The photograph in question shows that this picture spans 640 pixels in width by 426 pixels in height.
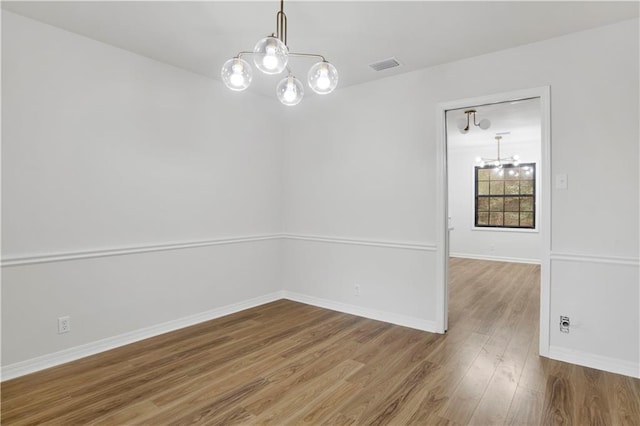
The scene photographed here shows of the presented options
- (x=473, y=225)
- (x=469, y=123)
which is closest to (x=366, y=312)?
(x=469, y=123)

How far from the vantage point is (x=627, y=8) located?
7.88 ft

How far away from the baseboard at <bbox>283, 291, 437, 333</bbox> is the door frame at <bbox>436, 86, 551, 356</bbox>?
0.15 meters

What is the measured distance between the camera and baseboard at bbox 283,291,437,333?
3521 millimetres

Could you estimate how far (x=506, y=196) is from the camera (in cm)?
775

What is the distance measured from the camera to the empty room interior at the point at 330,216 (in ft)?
7.64

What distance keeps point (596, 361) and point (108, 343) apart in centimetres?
398

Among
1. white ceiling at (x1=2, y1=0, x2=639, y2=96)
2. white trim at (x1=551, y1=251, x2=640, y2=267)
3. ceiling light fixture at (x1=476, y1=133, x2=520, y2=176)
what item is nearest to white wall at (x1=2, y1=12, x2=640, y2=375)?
white trim at (x1=551, y1=251, x2=640, y2=267)

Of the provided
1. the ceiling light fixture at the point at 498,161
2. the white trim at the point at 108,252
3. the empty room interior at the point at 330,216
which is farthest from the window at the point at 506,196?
the white trim at the point at 108,252

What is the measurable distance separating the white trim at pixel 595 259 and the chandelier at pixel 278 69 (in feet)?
7.63

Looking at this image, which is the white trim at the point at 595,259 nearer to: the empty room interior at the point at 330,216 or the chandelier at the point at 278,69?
the empty room interior at the point at 330,216

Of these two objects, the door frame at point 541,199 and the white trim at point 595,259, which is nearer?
the white trim at point 595,259

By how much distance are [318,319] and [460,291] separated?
97.1 inches

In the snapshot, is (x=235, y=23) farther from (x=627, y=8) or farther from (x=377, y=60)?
(x=627, y=8)

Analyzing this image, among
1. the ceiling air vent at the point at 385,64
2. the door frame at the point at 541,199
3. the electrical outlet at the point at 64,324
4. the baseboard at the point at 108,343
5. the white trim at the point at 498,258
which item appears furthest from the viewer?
the white trim at the point at 498,258
